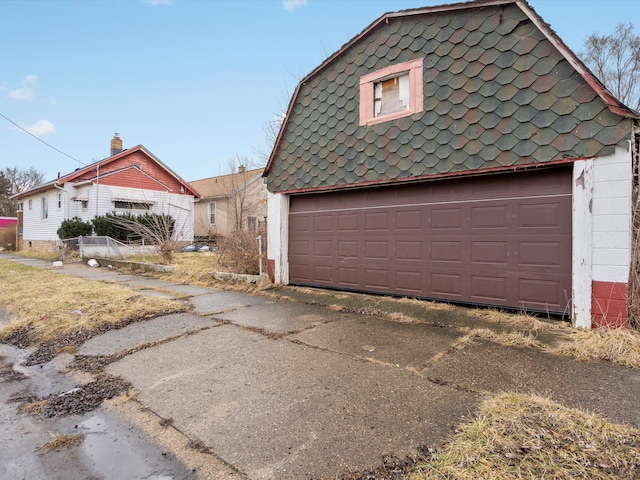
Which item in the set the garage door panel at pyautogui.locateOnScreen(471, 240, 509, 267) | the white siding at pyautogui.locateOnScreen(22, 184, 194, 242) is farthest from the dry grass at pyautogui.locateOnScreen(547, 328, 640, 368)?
the white siding at pyautogui.locateOnScreen(22, 184, 194, 242)

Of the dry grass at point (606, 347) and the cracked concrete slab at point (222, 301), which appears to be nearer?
the dry grass at point (606, 347)

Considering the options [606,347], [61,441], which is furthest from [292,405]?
[606,347]

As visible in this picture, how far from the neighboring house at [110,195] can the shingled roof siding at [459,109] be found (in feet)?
38.8

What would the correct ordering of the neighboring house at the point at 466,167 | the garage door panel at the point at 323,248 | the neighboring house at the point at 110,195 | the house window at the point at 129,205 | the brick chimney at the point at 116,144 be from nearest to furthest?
the neighboring house at the point at 466,167 → the garage door panel at the point at 323,248 → the neighboring house at the point at 110,195 → the house window at the point at 129,205 → the brick chimney at the point at 116,144

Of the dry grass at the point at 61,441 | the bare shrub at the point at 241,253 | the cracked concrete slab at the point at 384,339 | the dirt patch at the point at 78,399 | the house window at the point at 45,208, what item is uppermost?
the house window at the point at 45,208

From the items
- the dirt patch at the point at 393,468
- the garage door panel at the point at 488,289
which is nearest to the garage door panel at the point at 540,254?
the garage door panel at the point at 488,289

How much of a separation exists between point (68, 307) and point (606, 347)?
7.98 m

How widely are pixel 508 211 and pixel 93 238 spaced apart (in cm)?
1515

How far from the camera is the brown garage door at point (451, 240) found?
494 cm

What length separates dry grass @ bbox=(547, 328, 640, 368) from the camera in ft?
11.8

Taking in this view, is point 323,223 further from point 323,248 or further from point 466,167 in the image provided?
point 466,167

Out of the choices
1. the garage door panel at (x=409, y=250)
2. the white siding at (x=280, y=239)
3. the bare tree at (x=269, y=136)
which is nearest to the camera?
the garage door panel at (x=409, y=250)

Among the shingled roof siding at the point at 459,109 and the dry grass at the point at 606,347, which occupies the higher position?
the shingled roof siding at the point at 459,109

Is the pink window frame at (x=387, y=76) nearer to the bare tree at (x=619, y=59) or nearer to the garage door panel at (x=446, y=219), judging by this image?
the garage door panel at (x=446, y=219)
